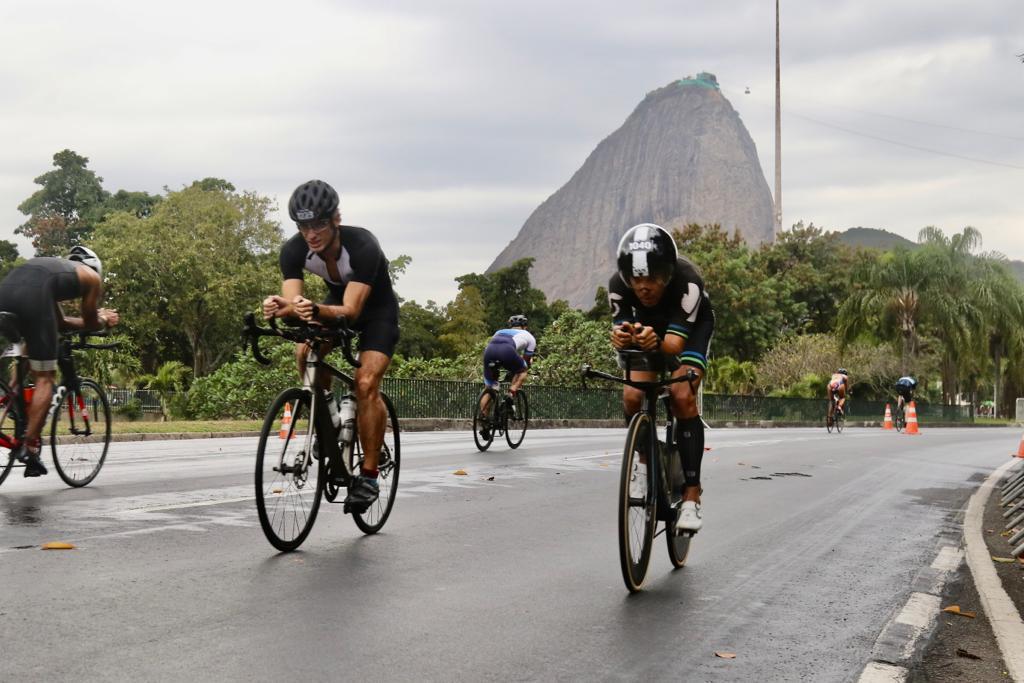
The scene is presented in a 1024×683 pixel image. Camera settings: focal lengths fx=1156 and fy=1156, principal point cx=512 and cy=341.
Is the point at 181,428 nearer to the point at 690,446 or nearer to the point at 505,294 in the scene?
the point at 690,446

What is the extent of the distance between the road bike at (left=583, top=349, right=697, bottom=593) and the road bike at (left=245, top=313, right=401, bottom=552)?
162 cm

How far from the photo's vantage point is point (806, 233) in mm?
76125

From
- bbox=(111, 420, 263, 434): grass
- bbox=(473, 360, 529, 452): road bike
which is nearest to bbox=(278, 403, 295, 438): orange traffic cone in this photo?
bbox=(473, 360, 529, 452): road bike

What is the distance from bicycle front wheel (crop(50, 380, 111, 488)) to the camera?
9.40 m

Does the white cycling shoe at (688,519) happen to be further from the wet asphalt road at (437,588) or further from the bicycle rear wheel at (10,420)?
the bicycle rear wheel at (10,420)

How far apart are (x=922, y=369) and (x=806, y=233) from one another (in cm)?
1737

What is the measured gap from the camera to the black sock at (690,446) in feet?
21.7

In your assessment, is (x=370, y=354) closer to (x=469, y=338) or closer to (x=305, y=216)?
(x=305, y=216)

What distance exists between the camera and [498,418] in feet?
55.9

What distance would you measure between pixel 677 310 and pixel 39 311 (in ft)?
16.2

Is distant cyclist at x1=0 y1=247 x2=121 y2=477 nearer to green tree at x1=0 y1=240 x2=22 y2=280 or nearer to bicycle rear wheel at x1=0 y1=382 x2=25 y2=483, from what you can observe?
bicycle rear wheel at x1=0 y1=382 x2=25 y2=483

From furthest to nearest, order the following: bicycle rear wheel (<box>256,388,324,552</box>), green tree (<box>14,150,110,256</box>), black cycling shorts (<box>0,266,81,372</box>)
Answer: green tree (<box>14,150,110,256</box>), black cycling shorts (<box>0,266,81,372</box>), bicycle rear wheel (<box>256,388,324,552</box>)

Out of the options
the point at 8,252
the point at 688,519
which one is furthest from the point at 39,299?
the point at 8,252

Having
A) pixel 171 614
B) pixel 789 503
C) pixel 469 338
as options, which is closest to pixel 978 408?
pixel 469 338
